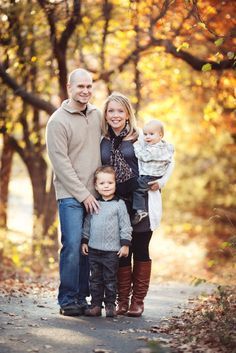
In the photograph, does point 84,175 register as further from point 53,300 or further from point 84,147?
point 53,300

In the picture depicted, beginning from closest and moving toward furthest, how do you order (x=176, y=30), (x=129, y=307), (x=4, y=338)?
(x=4, y=338)
(x=129, y=307)
(x=176, y=30)

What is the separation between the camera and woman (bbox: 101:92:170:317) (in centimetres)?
700

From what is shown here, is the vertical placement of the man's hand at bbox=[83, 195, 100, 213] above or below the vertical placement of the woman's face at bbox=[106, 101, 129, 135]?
below

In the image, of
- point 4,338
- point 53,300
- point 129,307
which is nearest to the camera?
point 4,338

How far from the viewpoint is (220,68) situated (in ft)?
39.7

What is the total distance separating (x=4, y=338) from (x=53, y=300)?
8.59ft

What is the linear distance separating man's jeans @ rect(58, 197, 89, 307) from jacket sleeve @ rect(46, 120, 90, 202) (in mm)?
129

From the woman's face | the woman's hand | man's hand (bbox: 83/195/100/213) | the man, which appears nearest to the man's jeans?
the man

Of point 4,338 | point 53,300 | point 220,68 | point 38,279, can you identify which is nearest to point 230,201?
point 220,68

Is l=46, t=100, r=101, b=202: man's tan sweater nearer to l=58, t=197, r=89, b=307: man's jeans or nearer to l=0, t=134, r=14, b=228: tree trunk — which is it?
l=58, t=197, r=89, b=307: man's jeans

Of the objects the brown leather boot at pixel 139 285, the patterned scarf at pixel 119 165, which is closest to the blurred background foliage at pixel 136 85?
the brown leather boot at pixel 139 285

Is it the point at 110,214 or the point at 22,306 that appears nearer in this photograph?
the point at 110,214

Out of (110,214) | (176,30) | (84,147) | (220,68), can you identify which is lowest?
(110,214)

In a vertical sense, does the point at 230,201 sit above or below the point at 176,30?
below
